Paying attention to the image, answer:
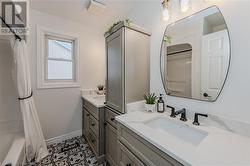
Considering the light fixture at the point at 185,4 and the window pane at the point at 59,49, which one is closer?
the light fixture at the point at 185,4

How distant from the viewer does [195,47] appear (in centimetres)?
115

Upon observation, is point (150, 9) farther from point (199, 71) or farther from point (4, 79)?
point (4, 79)

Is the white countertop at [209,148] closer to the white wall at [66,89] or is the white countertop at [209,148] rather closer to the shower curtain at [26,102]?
the shower curtain at [26,102]

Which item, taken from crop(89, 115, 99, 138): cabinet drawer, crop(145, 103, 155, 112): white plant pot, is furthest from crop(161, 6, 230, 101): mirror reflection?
crop(89, 115, 99, 138): cabinet drawer

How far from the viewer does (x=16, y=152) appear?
1.31 metres

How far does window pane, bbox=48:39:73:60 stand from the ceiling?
18.9 inches

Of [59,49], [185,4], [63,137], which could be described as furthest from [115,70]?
[63,137]

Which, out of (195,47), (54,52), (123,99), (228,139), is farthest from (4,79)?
(228,139)

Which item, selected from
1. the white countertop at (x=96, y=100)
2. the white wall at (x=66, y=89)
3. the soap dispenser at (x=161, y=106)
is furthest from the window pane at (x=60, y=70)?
the soap dispenser at (x=161, y=106)

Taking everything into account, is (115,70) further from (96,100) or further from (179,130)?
(179,130)

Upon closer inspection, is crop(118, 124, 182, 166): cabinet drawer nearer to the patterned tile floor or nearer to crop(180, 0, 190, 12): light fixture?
the patterned tile floor

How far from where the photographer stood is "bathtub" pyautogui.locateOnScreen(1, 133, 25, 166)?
3.77 feet

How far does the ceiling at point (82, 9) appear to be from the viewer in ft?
6.31

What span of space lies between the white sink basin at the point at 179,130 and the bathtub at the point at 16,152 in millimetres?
1348
